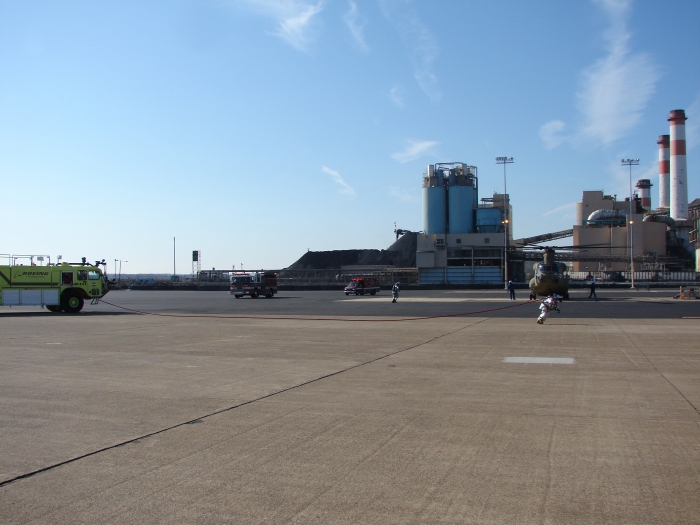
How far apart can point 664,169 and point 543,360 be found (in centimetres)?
12348

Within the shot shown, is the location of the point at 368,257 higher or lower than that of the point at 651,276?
higher

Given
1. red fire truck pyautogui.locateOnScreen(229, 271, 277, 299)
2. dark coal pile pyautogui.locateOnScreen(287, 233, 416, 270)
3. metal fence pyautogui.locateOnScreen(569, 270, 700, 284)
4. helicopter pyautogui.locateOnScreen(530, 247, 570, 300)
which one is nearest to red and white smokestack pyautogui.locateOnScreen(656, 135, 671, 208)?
metal fence pyautogui.locateOnScreen(569, 270, 700, 284)

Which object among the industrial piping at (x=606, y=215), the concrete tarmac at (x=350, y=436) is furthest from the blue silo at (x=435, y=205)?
the concrete tarmac at (x=350, y=436)

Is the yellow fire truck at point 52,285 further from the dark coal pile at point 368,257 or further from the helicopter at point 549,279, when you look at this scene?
the dark coal pile at point 368,257

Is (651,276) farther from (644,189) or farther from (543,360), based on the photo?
(543,360)

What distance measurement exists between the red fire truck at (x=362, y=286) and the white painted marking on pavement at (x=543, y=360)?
50.8 metres

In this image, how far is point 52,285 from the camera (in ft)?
115

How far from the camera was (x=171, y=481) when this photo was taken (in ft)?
19.0

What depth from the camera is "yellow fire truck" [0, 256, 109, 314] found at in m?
33.9

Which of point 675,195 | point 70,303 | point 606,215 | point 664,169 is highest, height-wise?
point 664,169

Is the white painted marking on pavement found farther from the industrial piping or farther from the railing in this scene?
the industrial piping

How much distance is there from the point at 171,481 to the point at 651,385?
8642mm

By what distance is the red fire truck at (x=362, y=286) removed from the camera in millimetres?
65312

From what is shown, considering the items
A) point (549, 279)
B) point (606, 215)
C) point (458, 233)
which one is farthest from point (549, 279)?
point (606, 215)
